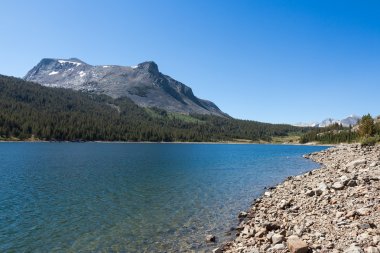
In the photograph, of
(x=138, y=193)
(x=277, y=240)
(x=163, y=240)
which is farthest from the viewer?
(x=138, y=193)

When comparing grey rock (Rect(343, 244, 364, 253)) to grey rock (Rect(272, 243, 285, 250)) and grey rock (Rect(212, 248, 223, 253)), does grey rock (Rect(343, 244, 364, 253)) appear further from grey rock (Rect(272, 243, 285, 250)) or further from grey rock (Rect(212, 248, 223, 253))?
grey rock (Rect(212, 248, 223, 253))

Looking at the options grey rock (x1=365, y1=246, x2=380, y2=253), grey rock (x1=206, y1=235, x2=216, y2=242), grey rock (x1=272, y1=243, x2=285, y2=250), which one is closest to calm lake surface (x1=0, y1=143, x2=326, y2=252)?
grey rock (x1=206, y1=235, x2=216, y2=242)

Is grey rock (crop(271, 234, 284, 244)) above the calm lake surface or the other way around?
above

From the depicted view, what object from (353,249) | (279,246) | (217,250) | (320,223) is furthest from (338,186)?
(353,249)

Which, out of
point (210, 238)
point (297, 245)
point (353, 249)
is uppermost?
point (353, 249)

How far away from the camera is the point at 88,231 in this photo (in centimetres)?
2816

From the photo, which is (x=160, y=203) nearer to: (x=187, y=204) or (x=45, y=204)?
(x=187, y=204)

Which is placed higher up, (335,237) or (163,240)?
(335,237)

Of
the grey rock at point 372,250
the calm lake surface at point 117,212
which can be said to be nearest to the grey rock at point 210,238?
the calm lake surface at point 117,212

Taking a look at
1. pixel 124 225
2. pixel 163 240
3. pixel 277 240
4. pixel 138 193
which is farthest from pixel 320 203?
pixel 138 193

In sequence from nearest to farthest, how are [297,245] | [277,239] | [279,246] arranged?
[297,245]
[279,246]
[277,239]

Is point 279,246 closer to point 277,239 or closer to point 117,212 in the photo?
point 277,239

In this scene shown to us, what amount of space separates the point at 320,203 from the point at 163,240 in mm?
14588

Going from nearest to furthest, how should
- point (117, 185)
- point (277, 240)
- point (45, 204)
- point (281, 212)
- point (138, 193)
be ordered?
point (277, 240), point (281, 212), point (45, 204), point (138, 193), point (117, 185)
